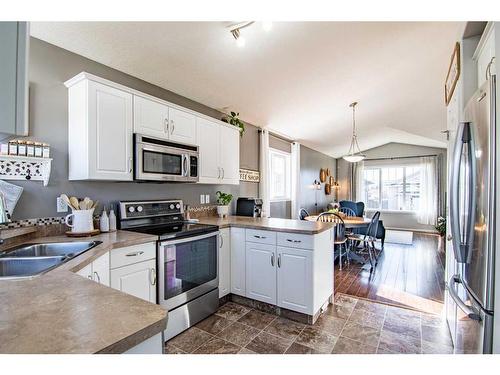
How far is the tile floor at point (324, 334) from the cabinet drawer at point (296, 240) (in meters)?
0.73

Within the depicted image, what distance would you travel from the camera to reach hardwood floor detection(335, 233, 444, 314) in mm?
2934

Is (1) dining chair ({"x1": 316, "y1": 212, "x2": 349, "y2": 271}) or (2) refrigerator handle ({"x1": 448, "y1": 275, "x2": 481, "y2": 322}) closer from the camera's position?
(2) refrigerator handle ({"x1": 448, "y1": 275, "x2": 481, "y2": 322})

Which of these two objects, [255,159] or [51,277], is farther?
[255,159]

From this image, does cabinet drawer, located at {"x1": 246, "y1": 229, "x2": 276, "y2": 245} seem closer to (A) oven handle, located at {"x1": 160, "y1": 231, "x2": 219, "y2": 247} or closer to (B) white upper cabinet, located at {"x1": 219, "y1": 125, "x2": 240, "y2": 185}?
(A) oven handle, located at {"x1": 160, "y1": 231, "x2": 219, "y2": 247}

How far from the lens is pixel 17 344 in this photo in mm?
593

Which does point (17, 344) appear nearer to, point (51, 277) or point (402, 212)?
point (51, 277)

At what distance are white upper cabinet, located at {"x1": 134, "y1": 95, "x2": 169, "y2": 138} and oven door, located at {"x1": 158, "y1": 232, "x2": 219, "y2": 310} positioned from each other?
3.51 feet

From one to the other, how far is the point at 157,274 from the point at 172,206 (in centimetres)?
96

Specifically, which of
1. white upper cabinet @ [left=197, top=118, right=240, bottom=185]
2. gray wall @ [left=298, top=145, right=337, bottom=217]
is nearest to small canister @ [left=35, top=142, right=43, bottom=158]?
white upper cabinet @ [left=197, top=118, right=240, bottom=185]

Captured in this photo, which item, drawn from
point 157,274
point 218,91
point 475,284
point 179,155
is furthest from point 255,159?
point 475,284

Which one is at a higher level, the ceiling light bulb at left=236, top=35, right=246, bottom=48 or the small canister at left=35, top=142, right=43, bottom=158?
the ceiling light bulb at left=236, top=35, right=246, bottom=48

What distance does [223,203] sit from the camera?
3.58m

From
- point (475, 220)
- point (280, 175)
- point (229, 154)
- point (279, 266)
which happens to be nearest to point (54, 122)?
point (229, 154)
